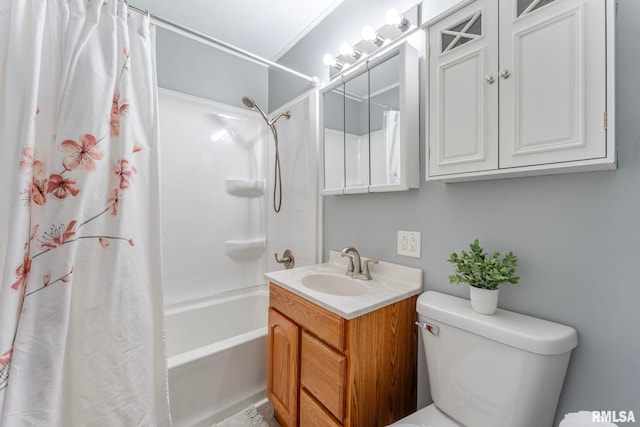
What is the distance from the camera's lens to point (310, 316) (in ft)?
3.93

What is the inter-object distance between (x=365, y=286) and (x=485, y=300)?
53 centimetres

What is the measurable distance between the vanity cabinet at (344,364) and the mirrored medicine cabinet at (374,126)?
629 mm

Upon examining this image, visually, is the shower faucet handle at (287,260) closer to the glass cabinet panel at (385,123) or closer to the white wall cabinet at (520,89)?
the glass cabinet panel at (385,123)

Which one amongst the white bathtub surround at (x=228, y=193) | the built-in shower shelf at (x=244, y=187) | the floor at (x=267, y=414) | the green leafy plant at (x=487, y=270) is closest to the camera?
the green leafy plant at (x=487, y=270)

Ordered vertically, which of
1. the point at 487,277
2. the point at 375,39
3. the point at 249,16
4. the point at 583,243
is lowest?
the point at 487,277

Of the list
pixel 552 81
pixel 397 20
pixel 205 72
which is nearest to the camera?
pixel 552 81

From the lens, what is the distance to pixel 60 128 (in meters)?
1.00

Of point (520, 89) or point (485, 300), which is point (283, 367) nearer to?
point (485, 300)

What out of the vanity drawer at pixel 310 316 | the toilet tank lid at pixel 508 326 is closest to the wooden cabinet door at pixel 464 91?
the toilet tank lid at pixel 508 326

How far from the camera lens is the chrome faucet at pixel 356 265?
1.45 m

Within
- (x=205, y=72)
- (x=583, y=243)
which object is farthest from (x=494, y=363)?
(x=205, y=72)

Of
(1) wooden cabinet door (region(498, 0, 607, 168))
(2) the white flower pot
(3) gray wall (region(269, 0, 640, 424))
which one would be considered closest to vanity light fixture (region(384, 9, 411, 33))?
(1) wooden cabinet door (region(498, 0, 607, 168))

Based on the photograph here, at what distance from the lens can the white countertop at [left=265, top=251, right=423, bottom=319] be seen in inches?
42.1

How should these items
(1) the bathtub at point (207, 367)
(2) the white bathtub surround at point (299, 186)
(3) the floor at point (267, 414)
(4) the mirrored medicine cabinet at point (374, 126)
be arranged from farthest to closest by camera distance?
(2) the white bathtub surround at point (299, 186), (3) the floor at point (267, 414), (1) the bathtub at point (207, 367), (4) the mirrored medicine cabinet at point (374, 126)
